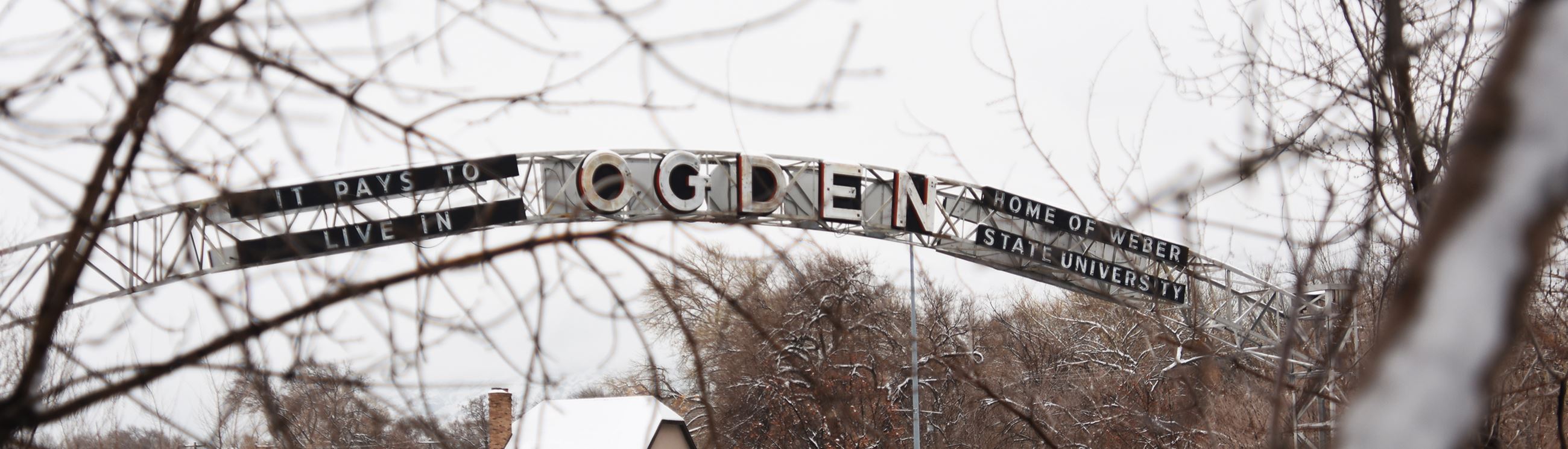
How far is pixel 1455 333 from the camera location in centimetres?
41

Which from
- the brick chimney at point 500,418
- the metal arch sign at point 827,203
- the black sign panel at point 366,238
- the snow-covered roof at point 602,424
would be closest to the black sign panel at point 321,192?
the black sign panel at point 366,238

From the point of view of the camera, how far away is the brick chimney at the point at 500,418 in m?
20.7

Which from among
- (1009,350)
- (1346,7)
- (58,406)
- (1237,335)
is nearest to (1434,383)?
(58,406)

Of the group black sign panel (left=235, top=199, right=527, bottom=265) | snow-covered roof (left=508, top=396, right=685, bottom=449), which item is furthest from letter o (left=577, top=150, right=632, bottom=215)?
black sign panel (left=235, top=199, right=527, bottom=265)

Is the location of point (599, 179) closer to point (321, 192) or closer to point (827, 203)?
point (827, 203)

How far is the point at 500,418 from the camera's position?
20.6 m

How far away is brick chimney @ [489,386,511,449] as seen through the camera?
2072cm

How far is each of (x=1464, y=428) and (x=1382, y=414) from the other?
0.10 ft

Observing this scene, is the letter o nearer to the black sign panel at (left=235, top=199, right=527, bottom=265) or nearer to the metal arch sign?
the metal arch sign

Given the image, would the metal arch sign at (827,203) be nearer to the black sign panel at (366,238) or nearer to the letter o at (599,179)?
the letter o at (599,179)

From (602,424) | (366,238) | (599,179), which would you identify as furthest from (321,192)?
(602,424)

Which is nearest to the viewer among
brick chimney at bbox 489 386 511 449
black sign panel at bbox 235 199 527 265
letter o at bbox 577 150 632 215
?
black sign panel at bbox 235 199 527 265

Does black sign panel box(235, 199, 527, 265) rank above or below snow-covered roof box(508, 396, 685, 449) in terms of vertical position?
below

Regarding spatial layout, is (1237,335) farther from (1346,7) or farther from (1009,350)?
(1346,7)
